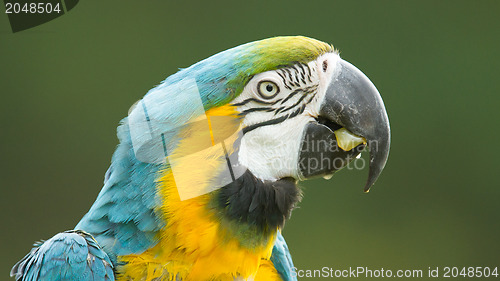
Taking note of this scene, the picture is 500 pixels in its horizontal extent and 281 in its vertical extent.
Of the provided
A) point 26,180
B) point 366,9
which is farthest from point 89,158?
point 366,9

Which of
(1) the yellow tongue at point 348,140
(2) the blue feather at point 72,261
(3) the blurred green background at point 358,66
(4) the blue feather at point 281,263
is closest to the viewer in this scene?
(2) the blue feather at point 72,261

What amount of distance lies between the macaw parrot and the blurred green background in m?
2.44

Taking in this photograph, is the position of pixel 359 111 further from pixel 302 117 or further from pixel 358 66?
pixel 358 66

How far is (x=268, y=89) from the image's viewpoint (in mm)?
1872

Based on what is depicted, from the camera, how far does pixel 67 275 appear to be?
1.78 meters

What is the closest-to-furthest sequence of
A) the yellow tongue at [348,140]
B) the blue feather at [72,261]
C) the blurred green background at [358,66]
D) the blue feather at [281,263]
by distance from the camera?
the blue feather at [72,261]
the yellow tongue at [348,140]
the blue feather at [281,263]
the blurred green background at [358,66]

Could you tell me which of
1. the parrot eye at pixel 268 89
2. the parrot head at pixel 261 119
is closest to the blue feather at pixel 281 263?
the parrot head at pixel 261 119

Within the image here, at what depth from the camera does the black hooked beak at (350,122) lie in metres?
1.87

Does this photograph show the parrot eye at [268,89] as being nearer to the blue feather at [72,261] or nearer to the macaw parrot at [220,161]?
the macaw parrot at [220,161]

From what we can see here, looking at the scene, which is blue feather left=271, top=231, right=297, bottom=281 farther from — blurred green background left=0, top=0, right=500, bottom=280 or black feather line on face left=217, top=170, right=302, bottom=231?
blurred green background left=0, top=0, right=500, bottom=280

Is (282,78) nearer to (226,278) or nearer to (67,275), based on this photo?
(226,278)

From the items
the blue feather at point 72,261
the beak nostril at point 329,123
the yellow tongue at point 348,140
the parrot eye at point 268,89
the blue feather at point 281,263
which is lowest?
the blue feather at point 281,263

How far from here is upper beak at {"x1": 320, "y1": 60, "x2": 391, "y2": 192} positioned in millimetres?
1866

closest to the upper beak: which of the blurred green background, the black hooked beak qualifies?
the black hooked beak
